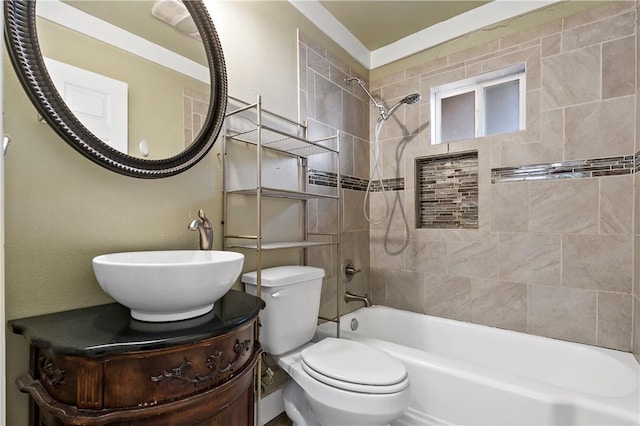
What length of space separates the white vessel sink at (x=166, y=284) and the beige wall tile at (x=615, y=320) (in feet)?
6.52

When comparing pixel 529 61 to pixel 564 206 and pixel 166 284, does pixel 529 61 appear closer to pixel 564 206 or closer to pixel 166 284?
pixel 564 206

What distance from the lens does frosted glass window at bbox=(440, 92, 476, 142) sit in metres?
2.33

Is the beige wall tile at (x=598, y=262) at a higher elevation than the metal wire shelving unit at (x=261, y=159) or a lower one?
lower

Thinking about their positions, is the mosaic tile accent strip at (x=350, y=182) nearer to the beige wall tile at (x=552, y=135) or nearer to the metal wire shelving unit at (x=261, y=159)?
the metal wire shelving unit at (x=261, y=159)

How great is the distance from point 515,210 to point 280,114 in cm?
157

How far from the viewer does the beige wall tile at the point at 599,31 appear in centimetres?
171

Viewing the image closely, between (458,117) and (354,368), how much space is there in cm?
192

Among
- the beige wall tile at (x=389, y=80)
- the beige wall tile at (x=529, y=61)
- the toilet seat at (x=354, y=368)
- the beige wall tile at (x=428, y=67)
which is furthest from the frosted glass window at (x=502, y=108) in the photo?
the toilet seat at (x=354, y=368)

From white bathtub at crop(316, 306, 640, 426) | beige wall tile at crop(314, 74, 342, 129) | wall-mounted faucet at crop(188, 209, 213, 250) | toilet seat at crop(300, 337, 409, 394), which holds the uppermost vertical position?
beige wall tile at crop(314, 74, 342, 129)

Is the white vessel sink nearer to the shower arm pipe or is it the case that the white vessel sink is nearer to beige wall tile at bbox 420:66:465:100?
the shower arm pipe

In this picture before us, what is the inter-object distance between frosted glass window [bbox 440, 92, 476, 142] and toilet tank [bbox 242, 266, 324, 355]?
1.50 m

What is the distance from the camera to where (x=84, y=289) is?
111 cm

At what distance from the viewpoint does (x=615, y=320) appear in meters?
1.72

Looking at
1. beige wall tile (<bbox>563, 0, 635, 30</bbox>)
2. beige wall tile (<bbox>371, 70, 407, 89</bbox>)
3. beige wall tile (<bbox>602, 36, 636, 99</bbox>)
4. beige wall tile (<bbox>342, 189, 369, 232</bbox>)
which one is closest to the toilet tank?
beige wall tile (<bbox>342, 189, 369, 232</bbox>)
